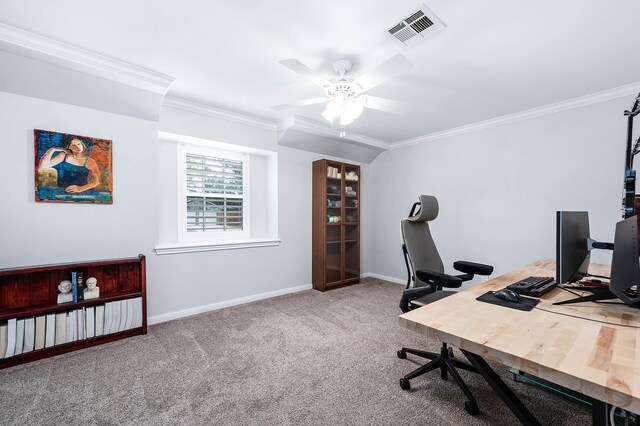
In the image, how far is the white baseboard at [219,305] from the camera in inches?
119

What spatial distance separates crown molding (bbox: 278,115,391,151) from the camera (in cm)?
368

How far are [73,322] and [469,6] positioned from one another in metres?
3.86

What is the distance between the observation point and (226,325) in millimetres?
2951

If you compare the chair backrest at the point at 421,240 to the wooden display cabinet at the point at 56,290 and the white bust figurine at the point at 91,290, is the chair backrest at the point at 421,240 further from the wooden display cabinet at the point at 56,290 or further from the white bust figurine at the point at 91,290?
the white bust figurine at the point at 91,290

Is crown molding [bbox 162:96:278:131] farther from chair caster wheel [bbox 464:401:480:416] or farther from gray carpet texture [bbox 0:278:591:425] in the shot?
chair caster wheel [bbox 464:401:480:416]

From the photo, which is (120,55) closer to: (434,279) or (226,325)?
(226,325)

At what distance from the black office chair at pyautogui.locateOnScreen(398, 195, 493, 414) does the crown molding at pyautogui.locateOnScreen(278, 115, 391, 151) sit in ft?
6.42

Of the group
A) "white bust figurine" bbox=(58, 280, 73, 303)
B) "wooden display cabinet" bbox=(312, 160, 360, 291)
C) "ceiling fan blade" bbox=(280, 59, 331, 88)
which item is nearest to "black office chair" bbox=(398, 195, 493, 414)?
"ceiling fan blade" bbox=(280, 59, 331, 88)

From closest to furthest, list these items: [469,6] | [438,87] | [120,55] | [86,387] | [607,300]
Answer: [607,300] < [469,6] < [86,387] < [120,55] < [438,87]

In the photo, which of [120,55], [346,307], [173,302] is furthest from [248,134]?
[346,307]

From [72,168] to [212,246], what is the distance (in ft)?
5.05

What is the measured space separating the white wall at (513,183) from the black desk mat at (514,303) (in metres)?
2.44

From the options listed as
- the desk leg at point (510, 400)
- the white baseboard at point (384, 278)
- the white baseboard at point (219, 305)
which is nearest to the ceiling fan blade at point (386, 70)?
the desk leg at point (510, 400)

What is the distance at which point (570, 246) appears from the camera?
→ 1454 millimetres
